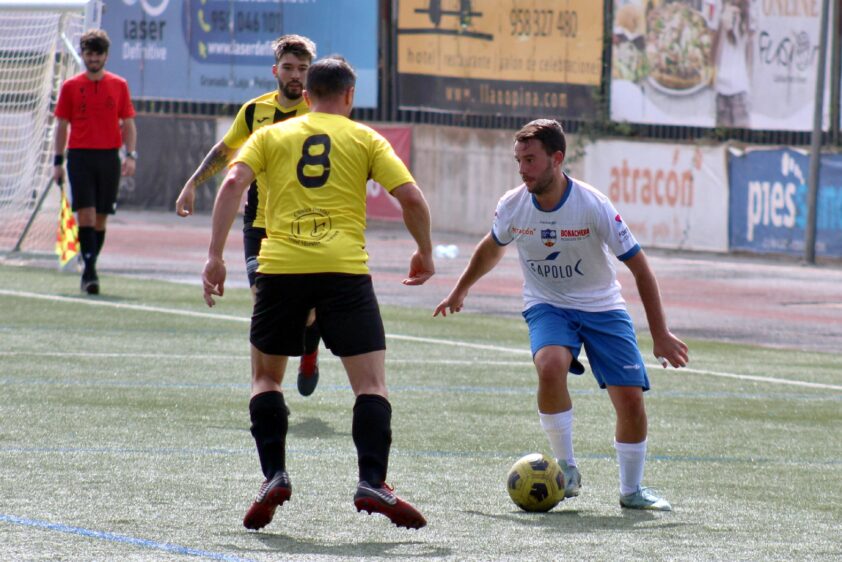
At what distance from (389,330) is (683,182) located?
937 cm

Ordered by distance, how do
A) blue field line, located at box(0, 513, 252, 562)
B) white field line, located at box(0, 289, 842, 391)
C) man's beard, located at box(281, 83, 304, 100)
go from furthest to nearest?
white field line, located at box(0, 289, 842, 391), man's beard, located at box(281, 83, 304, 100), blue field line, located at box(0, 513, 252, 562)

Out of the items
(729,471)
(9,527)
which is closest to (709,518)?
(729,471)

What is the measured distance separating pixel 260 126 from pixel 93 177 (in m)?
6.39

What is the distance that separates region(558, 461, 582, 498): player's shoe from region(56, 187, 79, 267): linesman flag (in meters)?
11.4

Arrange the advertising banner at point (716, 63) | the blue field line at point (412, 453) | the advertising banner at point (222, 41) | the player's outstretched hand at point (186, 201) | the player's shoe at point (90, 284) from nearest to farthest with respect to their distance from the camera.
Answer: the blue field line at point (412, 453), the player's outstretched hand at point (186, 201), the player's shoe at point (90, 284), the advertising banner at point (716, 63), the advertising banner at point (222, 41)

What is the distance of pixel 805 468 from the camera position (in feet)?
27.2

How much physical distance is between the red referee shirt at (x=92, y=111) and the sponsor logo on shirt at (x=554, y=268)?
8.94 metres

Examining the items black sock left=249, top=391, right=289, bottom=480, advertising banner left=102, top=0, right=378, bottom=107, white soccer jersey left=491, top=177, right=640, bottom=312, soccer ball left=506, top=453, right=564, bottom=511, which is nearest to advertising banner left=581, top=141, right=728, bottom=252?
advertising banner left=102, top=0, right=378, bottom=107

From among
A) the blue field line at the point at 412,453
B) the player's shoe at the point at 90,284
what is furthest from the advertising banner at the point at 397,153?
the blue field line at the point at 412,453

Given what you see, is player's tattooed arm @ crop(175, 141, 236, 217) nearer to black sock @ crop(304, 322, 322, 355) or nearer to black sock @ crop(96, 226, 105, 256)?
black sock @ crop(304, 322, 322, 355)

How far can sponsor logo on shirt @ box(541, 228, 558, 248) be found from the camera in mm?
7258

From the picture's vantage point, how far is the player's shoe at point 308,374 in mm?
9812

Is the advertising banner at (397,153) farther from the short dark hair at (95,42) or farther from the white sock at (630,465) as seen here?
the white sock at (630,465)

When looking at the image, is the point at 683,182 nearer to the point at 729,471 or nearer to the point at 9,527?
the point at 729,471
